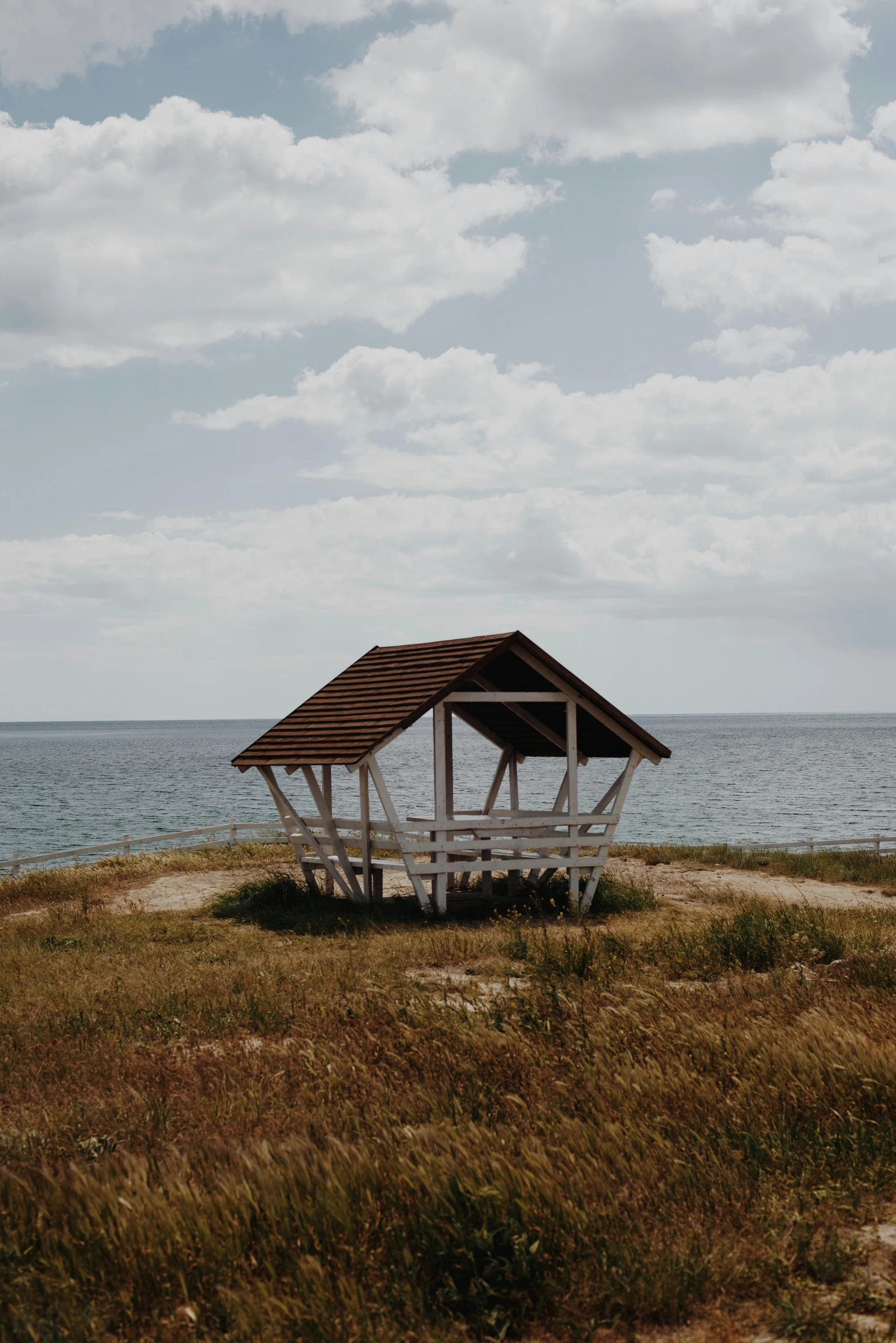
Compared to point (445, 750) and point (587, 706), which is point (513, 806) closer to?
point (587, 706)

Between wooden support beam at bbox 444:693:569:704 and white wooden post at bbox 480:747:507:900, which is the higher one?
wooden support beam at bbox 444:693:569:704

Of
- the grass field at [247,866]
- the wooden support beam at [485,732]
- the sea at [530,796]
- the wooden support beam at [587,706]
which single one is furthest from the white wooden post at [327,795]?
the sea at [530,796]

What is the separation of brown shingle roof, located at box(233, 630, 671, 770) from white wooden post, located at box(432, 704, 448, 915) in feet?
1.39

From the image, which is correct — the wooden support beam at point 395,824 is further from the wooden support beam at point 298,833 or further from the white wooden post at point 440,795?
the wooden support beam at point 298,833

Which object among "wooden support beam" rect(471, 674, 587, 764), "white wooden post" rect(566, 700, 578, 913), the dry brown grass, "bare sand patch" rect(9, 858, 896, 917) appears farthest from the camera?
the dry brown grass

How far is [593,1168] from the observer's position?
214 inches

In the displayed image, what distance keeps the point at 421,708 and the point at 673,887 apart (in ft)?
25.5

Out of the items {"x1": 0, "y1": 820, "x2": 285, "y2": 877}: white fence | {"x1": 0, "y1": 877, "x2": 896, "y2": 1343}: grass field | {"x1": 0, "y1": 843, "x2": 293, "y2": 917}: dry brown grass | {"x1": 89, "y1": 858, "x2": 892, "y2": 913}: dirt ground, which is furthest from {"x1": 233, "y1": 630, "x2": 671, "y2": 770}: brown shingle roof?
{"x1": 0, "y1": 820, "x2": 285, "y2": 877}: white fence

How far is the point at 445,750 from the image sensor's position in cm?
1792

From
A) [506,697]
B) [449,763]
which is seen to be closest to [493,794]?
[449,763]

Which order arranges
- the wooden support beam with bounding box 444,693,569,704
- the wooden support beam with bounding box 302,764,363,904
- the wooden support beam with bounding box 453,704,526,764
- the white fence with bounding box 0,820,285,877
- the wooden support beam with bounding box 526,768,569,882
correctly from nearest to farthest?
the wooden support beam with bounding box 444,693,569,704 < the wooden support beam with bounding box 302,764,363,904 < the wooden support beam with bounding box 526,768,569,882 < the wooden support beam with bounding box 453,704,526,764 < the white fence with bounding box 0,820,285,877

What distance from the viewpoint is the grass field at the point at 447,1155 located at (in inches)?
177

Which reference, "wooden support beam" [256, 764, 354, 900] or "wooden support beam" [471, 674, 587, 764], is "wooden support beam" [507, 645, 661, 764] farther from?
"wooden support beam" [256, 764, 354, 900]

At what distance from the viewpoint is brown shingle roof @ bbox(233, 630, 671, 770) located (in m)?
17.6
